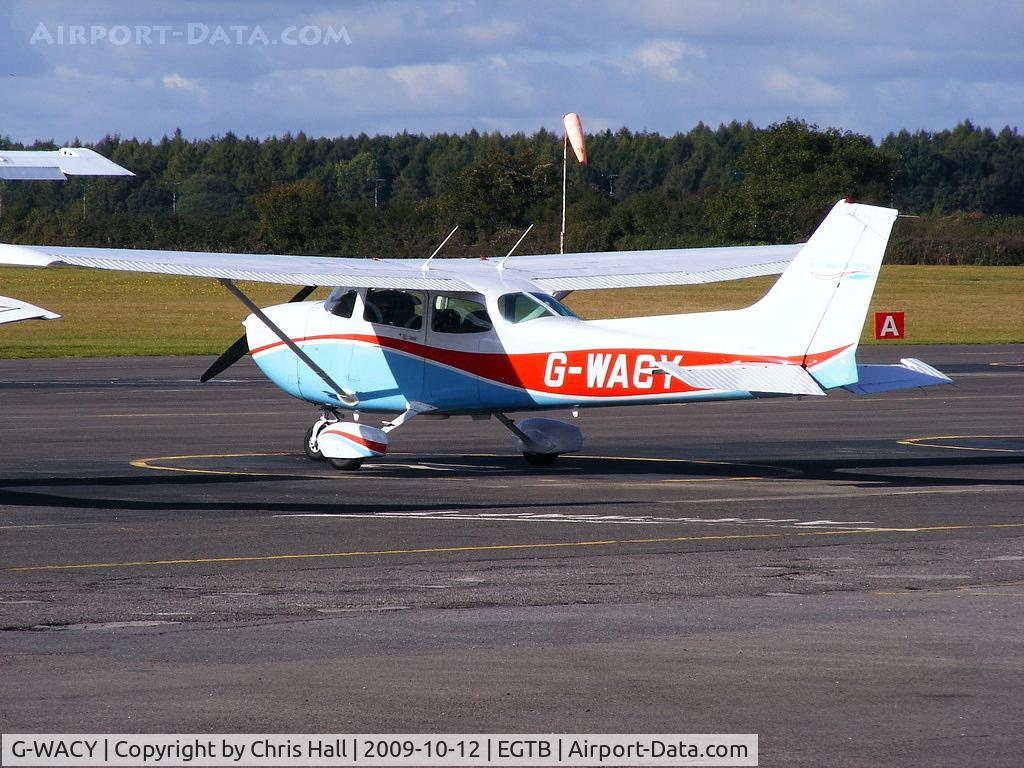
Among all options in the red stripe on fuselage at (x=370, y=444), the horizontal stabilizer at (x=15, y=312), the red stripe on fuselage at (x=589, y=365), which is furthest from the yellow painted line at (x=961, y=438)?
the horizontal stabilizer at (x=15, y=312)

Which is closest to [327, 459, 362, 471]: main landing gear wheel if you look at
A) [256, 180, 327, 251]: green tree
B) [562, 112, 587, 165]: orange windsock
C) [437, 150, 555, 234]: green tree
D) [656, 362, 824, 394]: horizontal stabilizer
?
[656, 362, 824, 394]: horizontal stabilizer

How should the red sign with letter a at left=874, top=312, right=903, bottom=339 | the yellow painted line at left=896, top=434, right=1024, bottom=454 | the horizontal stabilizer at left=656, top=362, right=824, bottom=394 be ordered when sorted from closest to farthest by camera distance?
1. the horizontal stabilizer at left=656, top=362, right=824, bottom=394
2. the yellow painted line at left=896, top=434, right=1024, bottom=454
3. the red sign with letter a at left=874, top=312, right=903, bottom=339

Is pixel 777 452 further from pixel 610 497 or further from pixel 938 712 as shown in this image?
pixel 938 712

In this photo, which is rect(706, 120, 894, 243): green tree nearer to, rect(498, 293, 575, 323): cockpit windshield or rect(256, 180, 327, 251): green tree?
rect(256, 180, 327, 251): green tree

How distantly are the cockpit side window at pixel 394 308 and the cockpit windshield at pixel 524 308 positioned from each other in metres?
1.04

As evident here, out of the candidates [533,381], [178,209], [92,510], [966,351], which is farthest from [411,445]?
[178,209]

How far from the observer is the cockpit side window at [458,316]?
16578 mm

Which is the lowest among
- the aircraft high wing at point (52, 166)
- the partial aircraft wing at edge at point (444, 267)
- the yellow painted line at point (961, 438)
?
the yellow painted line at point (961, 438)

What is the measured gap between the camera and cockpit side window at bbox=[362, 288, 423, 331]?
17.0 meters

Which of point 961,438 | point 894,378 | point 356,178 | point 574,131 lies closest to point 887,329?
point 574,131

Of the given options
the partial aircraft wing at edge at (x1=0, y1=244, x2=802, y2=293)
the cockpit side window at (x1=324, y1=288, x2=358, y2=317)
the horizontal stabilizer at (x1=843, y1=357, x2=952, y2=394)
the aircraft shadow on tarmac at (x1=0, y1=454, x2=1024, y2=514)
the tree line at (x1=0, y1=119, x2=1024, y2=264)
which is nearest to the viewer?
the aircraft shadow on tarmac at (x1=0, y1=454, x2=1024, y2=514)

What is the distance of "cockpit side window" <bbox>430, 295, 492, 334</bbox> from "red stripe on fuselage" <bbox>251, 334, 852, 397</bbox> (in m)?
0.25

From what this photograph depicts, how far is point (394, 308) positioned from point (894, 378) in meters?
5.57

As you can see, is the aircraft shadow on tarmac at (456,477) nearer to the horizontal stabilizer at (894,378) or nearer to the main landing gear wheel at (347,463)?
the main landing gear wheel at (347,463)
